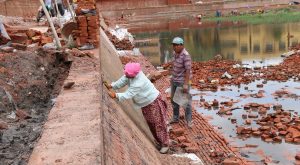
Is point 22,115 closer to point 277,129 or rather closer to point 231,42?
→ point 277,129

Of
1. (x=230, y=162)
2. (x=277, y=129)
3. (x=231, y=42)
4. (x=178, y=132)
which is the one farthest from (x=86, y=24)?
(x=231, y=42)

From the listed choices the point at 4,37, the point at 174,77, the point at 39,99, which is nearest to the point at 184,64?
the point at 174,77

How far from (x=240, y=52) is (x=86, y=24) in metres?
12.6

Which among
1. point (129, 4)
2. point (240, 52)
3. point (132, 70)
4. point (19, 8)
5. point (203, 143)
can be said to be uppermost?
point (19, 8)

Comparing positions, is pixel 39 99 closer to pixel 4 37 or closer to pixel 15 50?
pixel 15 50

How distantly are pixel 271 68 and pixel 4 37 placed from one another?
1022 cm

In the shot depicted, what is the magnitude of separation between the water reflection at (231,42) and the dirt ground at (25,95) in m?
11.3

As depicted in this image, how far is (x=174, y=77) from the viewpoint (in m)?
8.70

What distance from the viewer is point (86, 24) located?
10789mm

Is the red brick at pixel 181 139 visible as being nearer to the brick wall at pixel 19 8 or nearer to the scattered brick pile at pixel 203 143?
the scattered brick pile at pixel 203 143

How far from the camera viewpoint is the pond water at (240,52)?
8148 millimetres

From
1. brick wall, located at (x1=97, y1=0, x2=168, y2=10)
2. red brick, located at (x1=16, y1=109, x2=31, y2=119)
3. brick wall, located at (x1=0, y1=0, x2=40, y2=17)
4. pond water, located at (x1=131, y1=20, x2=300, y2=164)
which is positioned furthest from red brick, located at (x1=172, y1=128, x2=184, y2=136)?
brick wall, located at (x1=97, y1=0, x2=168, y2=10)

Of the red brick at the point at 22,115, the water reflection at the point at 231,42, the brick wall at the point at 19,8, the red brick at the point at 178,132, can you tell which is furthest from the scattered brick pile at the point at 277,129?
the brick wall at the point at 19,8

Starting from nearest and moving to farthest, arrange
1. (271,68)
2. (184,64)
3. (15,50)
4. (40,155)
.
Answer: (40,155), (184,64), (15,50), (271,68)
